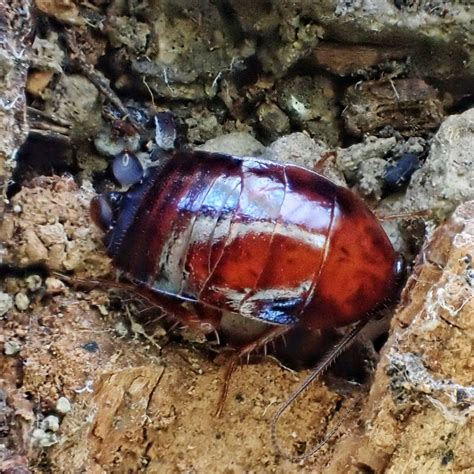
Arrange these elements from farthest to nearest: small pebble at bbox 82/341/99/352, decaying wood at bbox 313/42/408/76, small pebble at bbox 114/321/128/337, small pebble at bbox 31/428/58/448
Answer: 1. decaying wood at bbox 313/42/408/76
2. small pebble at bbox 114/321/128/337
3. small pebble at bbox 82/341/99/352
4. small pebble at bbox 31/428/58/448

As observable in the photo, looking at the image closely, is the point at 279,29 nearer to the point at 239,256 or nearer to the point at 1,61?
the point at 239,256

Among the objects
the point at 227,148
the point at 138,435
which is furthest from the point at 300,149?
the point at 138,435

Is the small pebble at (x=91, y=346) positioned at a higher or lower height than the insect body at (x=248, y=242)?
lower

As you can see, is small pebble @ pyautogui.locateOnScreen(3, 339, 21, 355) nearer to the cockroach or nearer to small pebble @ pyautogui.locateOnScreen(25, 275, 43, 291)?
small pebble @ pyautogui.locateOnScreen(25, 275, 43, 291)

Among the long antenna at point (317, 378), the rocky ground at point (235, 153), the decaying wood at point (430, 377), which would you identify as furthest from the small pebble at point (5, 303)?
the decaying wood at point (430, 377)

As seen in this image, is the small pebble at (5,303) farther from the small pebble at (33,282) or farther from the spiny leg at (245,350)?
the spiny leg at (245,350)

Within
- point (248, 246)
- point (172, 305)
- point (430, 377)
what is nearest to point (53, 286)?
point (172, 305)

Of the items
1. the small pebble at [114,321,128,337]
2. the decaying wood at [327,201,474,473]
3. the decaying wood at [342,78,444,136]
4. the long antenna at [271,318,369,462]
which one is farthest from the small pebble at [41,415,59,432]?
the decaying wood at [342,78,444,136]
